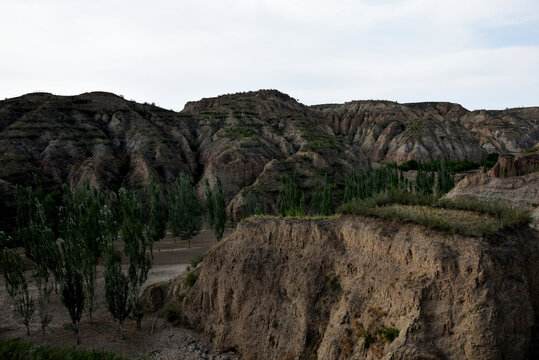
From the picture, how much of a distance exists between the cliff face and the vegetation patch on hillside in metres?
0.35

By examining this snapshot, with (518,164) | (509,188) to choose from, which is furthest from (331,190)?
(509,188)

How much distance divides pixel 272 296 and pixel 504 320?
8932mm

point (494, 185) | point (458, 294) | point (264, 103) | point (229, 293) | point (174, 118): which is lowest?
point (229, 293)

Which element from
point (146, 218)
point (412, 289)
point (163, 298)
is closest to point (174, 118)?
point (146, 218)

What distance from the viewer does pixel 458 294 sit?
1015 centimetres

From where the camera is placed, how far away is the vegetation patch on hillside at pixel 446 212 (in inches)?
439

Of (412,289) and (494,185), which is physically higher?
(494,185)

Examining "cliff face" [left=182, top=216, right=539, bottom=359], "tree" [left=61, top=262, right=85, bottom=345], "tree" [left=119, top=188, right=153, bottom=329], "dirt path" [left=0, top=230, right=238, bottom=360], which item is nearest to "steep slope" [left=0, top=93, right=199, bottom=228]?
"dirt path" [left=0, top=230, right=238, bottom=360]

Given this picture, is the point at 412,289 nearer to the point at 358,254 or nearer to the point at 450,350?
the point at 450,350

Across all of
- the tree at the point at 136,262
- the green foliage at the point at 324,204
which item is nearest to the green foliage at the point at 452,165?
the green foliage at the point at 324,204

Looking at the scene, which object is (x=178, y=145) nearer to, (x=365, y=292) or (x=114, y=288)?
(x=114, y=288)

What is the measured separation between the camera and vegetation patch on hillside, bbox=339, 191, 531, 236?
36.6 feet

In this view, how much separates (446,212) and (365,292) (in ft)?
15.0

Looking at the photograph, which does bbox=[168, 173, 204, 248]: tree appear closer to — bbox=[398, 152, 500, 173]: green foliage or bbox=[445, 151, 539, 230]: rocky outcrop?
bbox=[445, 151, 539, 230]: rocky outcrop
